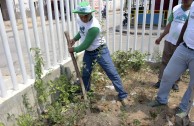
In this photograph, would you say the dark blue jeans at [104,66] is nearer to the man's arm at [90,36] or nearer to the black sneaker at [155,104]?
the man's arm at [90,36]

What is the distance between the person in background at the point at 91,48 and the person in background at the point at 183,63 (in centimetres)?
66

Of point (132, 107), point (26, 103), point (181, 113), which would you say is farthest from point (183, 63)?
point (26, 103)

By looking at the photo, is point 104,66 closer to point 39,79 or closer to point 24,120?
point 39,79

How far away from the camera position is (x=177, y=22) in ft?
10.0

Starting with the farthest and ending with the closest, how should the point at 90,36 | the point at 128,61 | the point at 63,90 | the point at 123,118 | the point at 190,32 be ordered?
the point at 128,61, the point at 63,90, the point at 123,118, the point at 90,36, the point at 190,32

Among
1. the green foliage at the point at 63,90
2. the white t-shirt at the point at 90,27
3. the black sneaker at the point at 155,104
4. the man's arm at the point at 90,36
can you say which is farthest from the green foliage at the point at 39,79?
the black sneaker at the point at 155,104

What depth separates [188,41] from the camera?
2441 millimetres

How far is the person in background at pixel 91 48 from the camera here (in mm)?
2748

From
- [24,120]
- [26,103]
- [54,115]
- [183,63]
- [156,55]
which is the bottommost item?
[54,115]

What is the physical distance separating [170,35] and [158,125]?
1388mm

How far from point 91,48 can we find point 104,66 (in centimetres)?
33

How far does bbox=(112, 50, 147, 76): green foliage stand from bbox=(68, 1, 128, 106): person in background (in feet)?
2.97

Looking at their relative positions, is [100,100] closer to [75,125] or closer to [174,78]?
[75,125]

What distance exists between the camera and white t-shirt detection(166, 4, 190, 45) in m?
3.00
